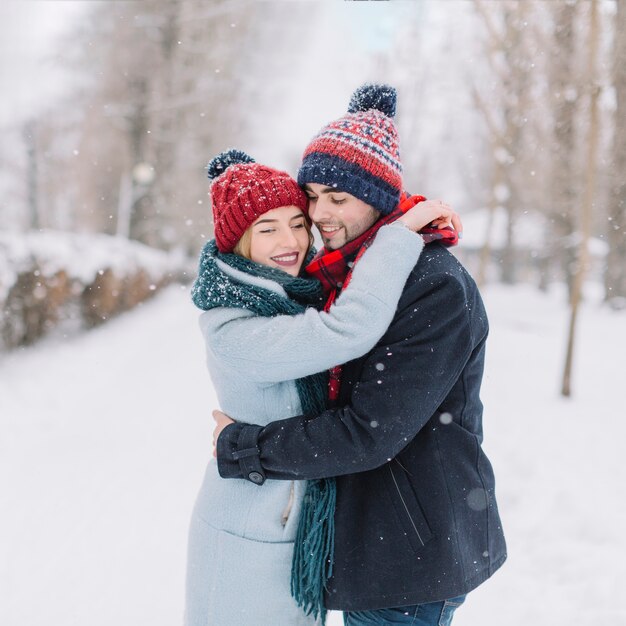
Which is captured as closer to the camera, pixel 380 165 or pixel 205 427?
pixel 380 165

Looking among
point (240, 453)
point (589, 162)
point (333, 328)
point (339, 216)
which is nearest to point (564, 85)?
point (589, 162)

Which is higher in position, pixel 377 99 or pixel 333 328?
pixel 377 99

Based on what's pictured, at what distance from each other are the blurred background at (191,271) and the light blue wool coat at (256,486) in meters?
1.93

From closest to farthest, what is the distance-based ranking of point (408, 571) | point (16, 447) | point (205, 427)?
point (408, 571) < point (16, 447) < point (205, 427)

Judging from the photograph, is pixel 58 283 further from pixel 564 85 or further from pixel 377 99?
pixel 377 99

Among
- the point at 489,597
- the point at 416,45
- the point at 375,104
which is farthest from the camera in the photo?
the point at 416,45

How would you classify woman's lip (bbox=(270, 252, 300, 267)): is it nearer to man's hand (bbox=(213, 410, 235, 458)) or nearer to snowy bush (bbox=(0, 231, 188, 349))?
man's hand (bbox=(213, 410, 235, 458))

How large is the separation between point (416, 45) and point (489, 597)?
18.1 meters

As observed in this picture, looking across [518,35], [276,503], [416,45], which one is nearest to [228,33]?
[416,45]

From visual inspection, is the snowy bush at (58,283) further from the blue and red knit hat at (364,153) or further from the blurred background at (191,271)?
the blue and red knit hat at (364,153)

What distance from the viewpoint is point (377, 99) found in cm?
199

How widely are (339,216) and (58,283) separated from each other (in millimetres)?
8261

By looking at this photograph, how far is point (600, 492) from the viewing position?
5.14m

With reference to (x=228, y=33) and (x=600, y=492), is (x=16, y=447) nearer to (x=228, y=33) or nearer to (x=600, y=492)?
(x=600, y=492)
